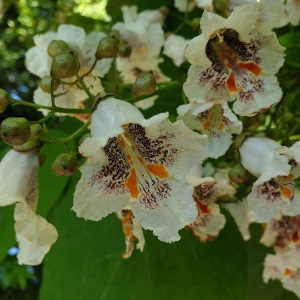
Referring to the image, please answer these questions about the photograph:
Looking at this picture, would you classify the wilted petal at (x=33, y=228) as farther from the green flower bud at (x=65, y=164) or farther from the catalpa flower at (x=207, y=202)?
the catalpa flower at (x=207, y=202)

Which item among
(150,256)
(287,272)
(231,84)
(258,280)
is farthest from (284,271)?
(231,84)

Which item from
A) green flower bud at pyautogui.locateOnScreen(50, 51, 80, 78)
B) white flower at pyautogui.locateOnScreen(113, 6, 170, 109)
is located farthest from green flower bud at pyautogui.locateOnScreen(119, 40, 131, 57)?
green flower bud at pyautogui.locateOnScreen(50, 51, 80, 78)

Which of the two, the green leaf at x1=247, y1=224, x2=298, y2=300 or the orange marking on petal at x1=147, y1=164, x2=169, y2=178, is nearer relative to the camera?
the orange marking on petal at x1=147, y1=164, x2=169, y2=178

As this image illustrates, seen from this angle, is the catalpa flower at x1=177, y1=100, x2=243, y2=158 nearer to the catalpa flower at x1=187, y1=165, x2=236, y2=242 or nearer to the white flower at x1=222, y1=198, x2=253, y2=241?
the catalpa flower at x1=187, y1=165, x2=236, y2=242

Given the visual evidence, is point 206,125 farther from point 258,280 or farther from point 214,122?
point 258,280

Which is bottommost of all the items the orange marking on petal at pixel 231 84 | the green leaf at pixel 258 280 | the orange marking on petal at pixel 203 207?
the green leaf at pixel 258 280

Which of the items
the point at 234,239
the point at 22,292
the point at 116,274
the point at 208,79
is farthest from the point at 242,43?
the point at 22,292

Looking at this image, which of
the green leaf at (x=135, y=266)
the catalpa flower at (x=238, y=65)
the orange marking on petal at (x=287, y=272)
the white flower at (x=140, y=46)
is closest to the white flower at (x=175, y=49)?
the white flower at (x=140, y=46)
